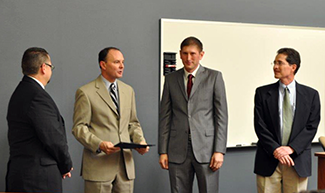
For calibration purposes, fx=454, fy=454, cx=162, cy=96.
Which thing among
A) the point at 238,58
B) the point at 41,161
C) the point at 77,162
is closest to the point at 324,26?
the point at 238,58

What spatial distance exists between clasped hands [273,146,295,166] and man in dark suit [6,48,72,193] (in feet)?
5.63

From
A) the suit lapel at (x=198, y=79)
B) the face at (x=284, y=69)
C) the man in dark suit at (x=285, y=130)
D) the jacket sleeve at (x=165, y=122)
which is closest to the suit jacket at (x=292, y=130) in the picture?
the man in dark suit at (x=285, y=130)

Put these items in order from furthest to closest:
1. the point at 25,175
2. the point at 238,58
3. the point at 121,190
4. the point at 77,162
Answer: the point at 238,58
the point at 77,162
the point at 121,190
the point at 25,175

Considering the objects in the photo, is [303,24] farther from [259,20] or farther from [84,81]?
[84,81]

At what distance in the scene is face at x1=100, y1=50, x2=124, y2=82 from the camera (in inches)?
150

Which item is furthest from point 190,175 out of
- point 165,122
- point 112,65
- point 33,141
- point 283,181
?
point 33,141

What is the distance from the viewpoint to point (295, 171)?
12.4ft

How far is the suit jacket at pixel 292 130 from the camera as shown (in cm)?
381

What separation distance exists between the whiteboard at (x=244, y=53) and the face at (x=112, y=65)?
44.6 inches

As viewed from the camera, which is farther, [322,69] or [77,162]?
[322,69]

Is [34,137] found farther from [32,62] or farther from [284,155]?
[284,155]

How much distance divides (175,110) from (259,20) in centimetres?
207

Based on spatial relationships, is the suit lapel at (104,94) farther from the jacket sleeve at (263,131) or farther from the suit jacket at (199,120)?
the jacket sleeve at (263,131)

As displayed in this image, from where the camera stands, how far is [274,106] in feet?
12.9
